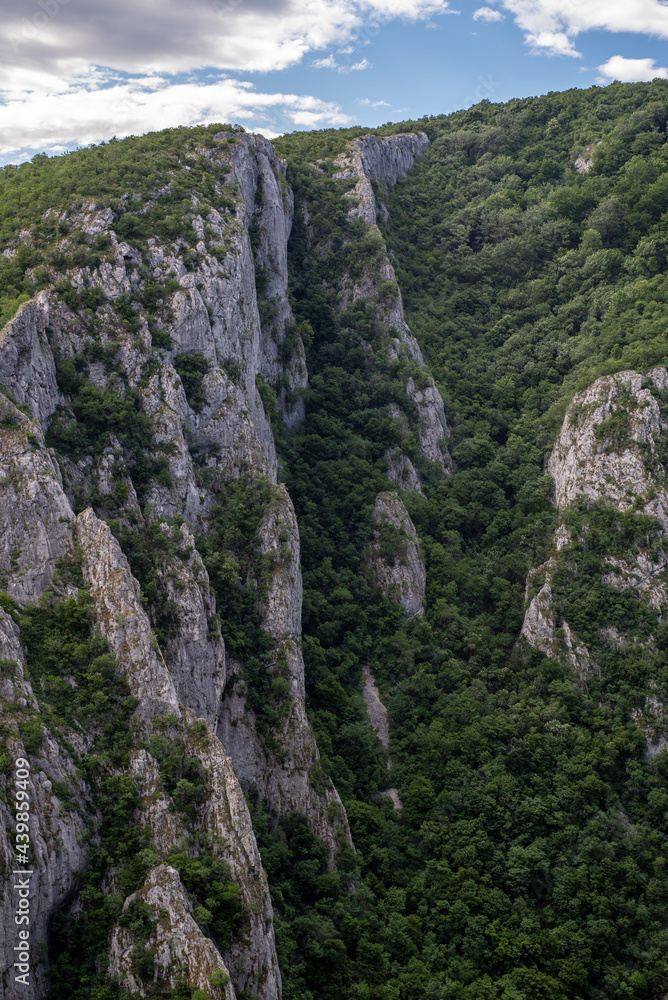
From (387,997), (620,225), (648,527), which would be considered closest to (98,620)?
(387,997)

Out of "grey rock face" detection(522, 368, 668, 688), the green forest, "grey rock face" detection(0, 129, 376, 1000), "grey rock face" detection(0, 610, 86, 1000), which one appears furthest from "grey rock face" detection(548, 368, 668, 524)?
"grey rock face" detection(0, 610, 86, 1000)

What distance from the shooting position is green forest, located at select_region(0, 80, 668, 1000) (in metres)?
36.6

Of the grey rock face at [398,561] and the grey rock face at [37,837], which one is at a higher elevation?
the grey rock face at [398,561]

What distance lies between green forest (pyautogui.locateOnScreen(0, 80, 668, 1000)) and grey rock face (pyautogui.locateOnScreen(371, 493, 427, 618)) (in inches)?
51.2

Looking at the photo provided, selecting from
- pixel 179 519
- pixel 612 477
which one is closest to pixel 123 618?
pixel 179 519

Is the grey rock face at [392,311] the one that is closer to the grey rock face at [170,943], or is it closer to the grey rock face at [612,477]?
the grey rock face at [612,477]

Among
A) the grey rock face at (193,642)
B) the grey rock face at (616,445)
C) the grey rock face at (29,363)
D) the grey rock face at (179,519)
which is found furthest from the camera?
the grey rock face at (616,445)

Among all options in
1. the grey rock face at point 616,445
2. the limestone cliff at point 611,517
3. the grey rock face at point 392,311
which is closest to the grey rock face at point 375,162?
the grey rock face at point 392,311

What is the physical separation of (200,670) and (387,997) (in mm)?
19403

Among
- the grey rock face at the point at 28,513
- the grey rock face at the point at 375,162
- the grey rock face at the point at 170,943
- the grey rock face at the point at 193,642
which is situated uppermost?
the grey rock face at the point at 375,162

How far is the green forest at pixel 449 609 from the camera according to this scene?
36.6 m

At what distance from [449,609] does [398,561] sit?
6.10 m

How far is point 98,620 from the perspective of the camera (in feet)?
102

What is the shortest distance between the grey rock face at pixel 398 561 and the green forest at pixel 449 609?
130cm
